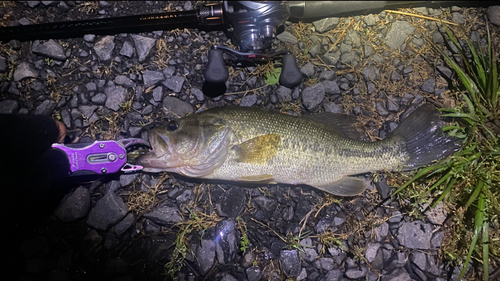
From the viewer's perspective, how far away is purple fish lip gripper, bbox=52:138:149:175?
8.80ft

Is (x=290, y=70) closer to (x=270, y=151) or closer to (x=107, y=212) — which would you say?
(x=270, y=151)

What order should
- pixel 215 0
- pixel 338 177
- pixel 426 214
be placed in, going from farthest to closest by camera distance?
pixel 215 0, pixel 426 214, pixel 338 177

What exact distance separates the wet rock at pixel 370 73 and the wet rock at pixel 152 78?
95.6 inches

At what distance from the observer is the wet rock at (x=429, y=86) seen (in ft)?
10.8

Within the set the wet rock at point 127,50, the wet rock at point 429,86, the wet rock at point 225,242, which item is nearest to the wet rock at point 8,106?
the wet rock at point 127,50

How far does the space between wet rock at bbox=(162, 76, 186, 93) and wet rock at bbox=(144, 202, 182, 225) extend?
1362mm

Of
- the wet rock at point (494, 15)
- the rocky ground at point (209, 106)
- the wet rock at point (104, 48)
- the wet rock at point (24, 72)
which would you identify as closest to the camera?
the rocky ground at point (209, 106)

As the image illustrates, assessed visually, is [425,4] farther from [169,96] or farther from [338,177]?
[169,96]

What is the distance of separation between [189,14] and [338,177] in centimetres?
241

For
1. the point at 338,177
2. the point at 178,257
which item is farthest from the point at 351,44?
the point at 178,257

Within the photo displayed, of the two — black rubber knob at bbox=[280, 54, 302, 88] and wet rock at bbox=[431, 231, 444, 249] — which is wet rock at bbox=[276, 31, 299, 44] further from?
wet rock at bbox=[431, 231, 444, 249]

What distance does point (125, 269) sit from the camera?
9.55 ft

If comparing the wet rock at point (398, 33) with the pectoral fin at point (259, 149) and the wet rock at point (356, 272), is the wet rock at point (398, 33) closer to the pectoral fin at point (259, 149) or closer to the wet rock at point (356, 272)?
the pectoral fin at point (259, 149)

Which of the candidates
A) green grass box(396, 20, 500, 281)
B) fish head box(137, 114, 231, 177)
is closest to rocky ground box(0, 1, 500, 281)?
green grass box(396, 20, 500, 281)
